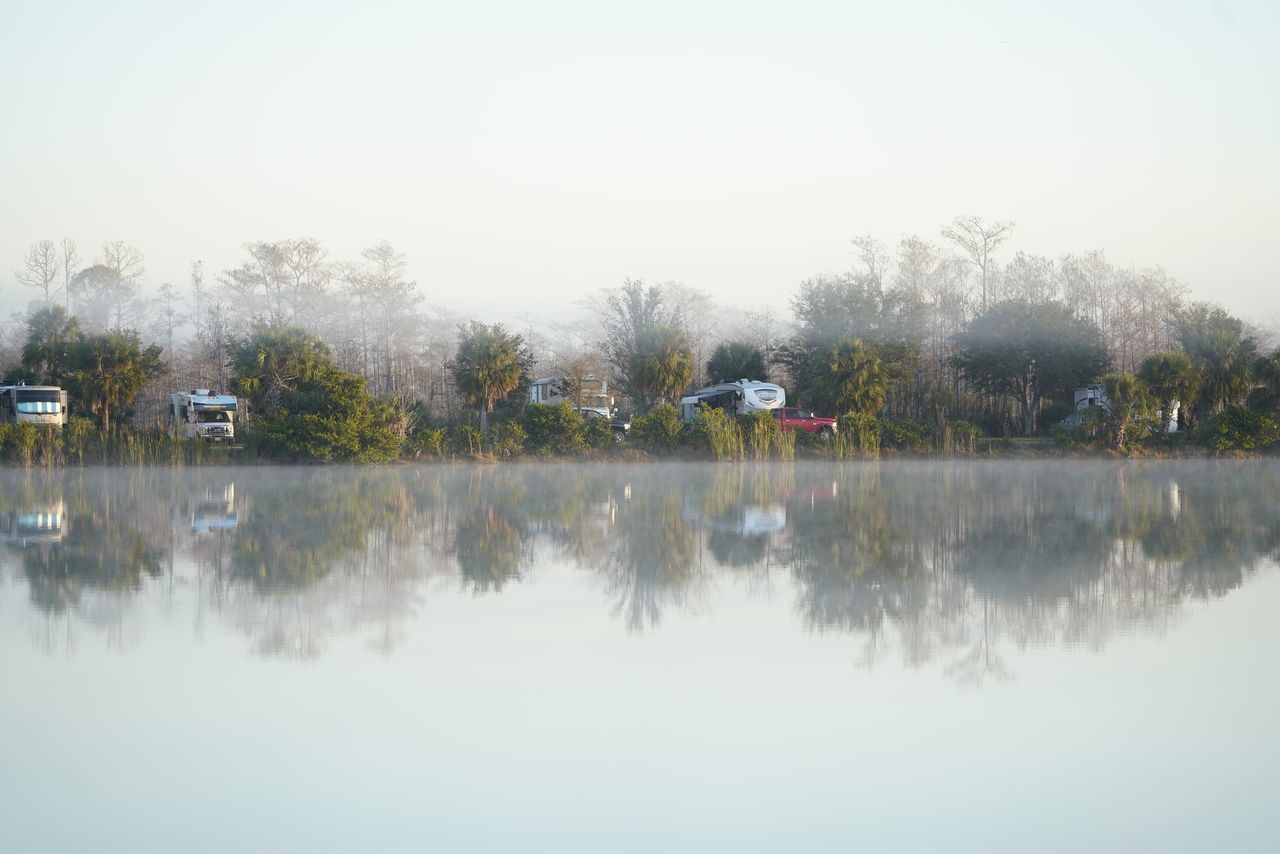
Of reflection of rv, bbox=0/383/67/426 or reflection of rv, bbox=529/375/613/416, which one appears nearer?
reflection of rv, bbox=0/383/67/426

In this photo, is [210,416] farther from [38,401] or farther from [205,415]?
[38,401]

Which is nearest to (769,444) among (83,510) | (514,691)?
(83,510)

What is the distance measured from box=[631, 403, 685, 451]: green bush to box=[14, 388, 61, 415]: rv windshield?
1553cm

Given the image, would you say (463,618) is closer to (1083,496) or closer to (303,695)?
(303,695)

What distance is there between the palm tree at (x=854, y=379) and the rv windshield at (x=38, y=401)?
843 inches

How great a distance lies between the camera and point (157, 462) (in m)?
24.5

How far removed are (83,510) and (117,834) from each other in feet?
37.7

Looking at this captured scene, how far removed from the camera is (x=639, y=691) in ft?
16.4

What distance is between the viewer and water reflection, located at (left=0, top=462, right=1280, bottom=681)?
21.8 feet

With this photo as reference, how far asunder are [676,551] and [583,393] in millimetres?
23939

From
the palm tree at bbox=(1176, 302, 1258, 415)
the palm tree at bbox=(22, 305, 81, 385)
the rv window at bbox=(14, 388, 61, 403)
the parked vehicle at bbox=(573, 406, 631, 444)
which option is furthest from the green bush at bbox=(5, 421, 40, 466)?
the palm tree at bbox=(1176, 302, 1258, 415)

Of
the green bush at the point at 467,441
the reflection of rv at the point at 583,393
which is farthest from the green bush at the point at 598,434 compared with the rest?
the reflection of rv at the point at 583,393

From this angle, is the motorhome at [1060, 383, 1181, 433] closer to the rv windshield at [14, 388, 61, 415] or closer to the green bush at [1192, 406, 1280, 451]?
the green bush at [1192, 406, 1280, 451]

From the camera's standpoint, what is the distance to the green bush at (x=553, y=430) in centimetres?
2692
